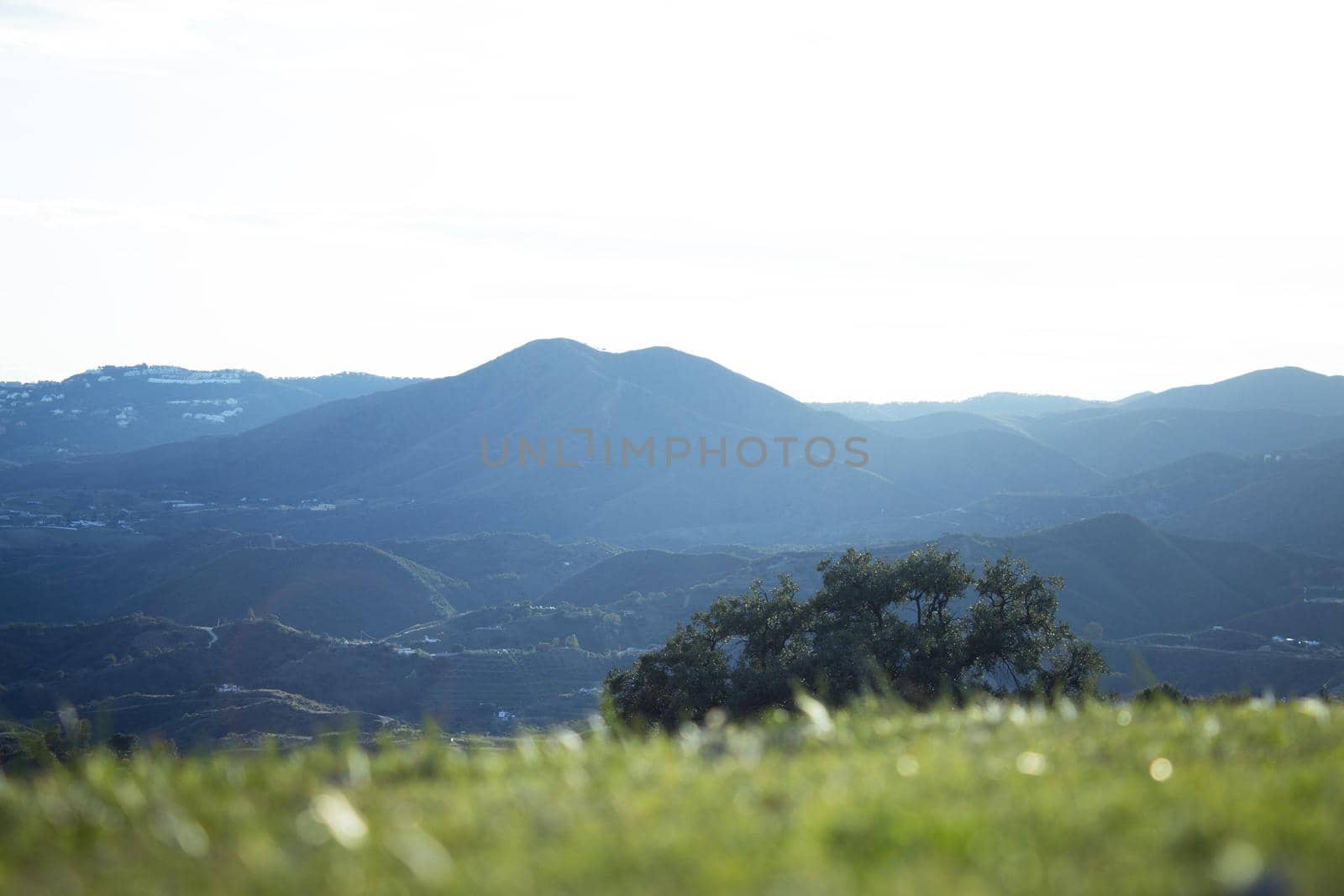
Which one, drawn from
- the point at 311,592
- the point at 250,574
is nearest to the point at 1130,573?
the point at 311,592

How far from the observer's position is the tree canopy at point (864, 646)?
28469 mm

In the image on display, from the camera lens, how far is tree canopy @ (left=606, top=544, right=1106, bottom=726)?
28.5m

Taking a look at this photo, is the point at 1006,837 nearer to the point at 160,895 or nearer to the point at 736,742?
the point at 736,742

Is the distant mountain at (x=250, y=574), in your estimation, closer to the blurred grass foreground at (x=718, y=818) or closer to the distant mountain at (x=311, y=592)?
the distant mountain at (x=311, y=592)

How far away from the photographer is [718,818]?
18.0ft

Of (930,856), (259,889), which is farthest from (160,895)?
(930,856)

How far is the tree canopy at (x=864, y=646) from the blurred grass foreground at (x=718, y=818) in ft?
64.9

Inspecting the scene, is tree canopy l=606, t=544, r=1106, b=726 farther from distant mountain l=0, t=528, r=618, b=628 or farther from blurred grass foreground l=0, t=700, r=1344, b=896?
distant mountain l=0, t=528, r=618, b=628

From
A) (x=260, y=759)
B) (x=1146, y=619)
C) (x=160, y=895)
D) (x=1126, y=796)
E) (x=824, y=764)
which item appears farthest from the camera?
(x=1146, y=619)

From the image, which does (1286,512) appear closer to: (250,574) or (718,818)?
(250,574)

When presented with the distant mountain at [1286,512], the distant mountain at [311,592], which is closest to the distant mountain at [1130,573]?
the distant mountain at [1286,512]

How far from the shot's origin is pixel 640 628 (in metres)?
127

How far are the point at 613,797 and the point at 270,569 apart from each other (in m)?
155

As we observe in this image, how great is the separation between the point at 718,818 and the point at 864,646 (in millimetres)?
24016
